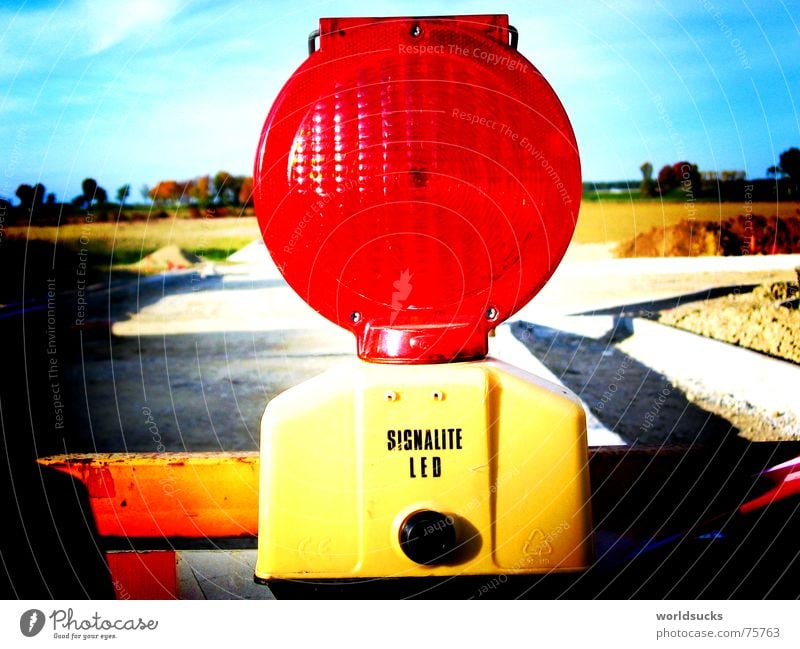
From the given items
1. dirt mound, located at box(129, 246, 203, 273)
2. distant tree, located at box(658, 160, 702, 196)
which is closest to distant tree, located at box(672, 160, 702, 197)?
distant tree, located at box(658, 160, 702, 196)

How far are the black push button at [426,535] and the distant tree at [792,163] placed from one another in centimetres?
285

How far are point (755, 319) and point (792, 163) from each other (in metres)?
1.19

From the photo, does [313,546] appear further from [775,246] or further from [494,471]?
[775,246]

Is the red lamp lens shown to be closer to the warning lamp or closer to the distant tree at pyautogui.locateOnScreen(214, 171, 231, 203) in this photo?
the warning lamp

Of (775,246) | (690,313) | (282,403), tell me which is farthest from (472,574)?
(775,246)

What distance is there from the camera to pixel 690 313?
591 centimetres

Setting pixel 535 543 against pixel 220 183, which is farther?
pixel 220 183

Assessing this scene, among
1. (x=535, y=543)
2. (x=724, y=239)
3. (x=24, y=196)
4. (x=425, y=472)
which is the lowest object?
(x=535, y=543)

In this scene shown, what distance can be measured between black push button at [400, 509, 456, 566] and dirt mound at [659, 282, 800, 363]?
3311 millimetres

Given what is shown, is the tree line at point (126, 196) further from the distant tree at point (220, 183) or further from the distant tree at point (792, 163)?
the distant tree at point (792, 163)

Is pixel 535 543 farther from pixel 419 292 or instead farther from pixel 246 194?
pixel 246 194

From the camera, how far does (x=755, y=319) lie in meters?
4.78

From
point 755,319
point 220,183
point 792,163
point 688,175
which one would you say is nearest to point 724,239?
point 755,319

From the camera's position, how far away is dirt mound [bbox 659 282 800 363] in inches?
169
